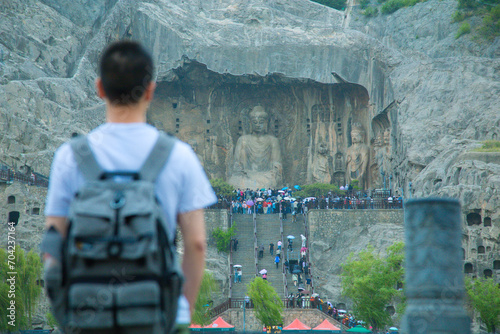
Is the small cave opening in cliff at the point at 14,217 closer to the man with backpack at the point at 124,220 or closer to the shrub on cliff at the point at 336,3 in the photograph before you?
the man with backpack at the point at 124,220

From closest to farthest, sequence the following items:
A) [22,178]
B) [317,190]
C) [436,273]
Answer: [436,273]
[22,178]
[317,190]

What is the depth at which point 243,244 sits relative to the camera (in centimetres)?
3675

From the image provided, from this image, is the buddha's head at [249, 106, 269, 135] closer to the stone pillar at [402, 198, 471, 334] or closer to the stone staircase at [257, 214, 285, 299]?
the stone staircase at [257, 214, 285, 299]

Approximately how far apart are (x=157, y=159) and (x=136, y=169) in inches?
4.8

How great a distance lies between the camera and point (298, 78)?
147 ft

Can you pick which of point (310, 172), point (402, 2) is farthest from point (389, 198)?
point (402, 2)

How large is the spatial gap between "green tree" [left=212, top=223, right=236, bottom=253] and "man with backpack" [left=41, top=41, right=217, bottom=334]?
31.7 m

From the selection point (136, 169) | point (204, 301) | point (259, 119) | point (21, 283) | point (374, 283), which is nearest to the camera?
point (136, 169)

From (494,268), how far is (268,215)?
12021 millimetres

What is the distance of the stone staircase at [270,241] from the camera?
34.6 metres

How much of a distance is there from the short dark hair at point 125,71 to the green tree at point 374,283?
2652 centimetres

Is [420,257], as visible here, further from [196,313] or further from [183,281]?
[196,313]

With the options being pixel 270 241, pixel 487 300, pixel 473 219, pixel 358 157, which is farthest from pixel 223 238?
pixel 358 157

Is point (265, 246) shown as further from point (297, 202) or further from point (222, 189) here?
point (222, 189)
